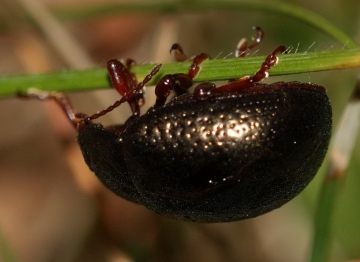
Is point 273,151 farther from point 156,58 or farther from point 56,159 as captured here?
point 56,159

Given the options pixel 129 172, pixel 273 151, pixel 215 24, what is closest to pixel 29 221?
pixel 215 24

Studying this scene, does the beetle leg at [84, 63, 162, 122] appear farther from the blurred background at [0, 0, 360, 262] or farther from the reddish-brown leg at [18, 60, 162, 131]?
the blurred background at [0, 0, 360, 262]

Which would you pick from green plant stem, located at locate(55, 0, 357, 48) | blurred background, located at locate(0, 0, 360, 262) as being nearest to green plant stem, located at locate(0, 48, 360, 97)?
green plant stem, located at locate(55, 0, 357, 48)

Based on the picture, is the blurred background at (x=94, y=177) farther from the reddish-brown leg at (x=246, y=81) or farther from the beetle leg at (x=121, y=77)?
the reddish-brown leg at (x=246, y=81)

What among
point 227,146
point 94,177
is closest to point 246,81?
point 227,146

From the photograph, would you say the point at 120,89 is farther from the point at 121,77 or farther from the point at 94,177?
the point at 94,177

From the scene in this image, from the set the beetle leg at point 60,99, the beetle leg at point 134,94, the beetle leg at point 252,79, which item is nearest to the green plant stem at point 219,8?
the beetle leg at point 252,79
